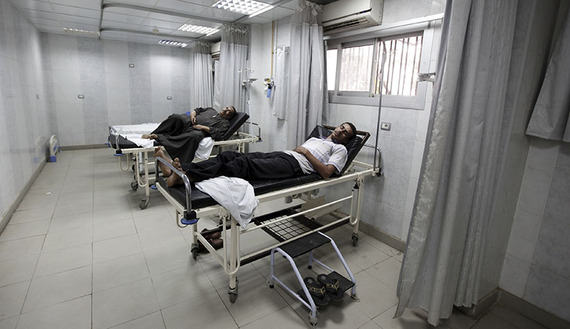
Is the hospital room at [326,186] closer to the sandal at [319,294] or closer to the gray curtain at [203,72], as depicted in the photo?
the sandal at [319,294]

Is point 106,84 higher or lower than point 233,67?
lower

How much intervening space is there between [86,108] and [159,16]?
3509 mm

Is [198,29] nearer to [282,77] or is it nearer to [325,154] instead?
[282,77]

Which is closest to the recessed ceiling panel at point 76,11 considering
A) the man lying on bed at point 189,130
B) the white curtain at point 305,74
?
the man lying on bed at point 189,130

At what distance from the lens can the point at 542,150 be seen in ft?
6.73

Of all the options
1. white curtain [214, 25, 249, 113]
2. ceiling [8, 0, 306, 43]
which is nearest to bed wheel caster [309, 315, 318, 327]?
ceiling [8, 0, 306, 43]

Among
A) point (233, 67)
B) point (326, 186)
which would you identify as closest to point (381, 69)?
point (326, 186)

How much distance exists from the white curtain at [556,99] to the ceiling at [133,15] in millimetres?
2578

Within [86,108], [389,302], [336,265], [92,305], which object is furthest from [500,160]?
[86,108]

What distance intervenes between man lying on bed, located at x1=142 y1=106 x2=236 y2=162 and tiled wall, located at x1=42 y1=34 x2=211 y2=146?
6.79 feet

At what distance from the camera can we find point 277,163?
2572mm

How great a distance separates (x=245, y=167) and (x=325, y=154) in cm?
88

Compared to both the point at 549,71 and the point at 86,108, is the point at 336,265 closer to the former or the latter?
the point at 549,71

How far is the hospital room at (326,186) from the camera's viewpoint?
1.80 meters
